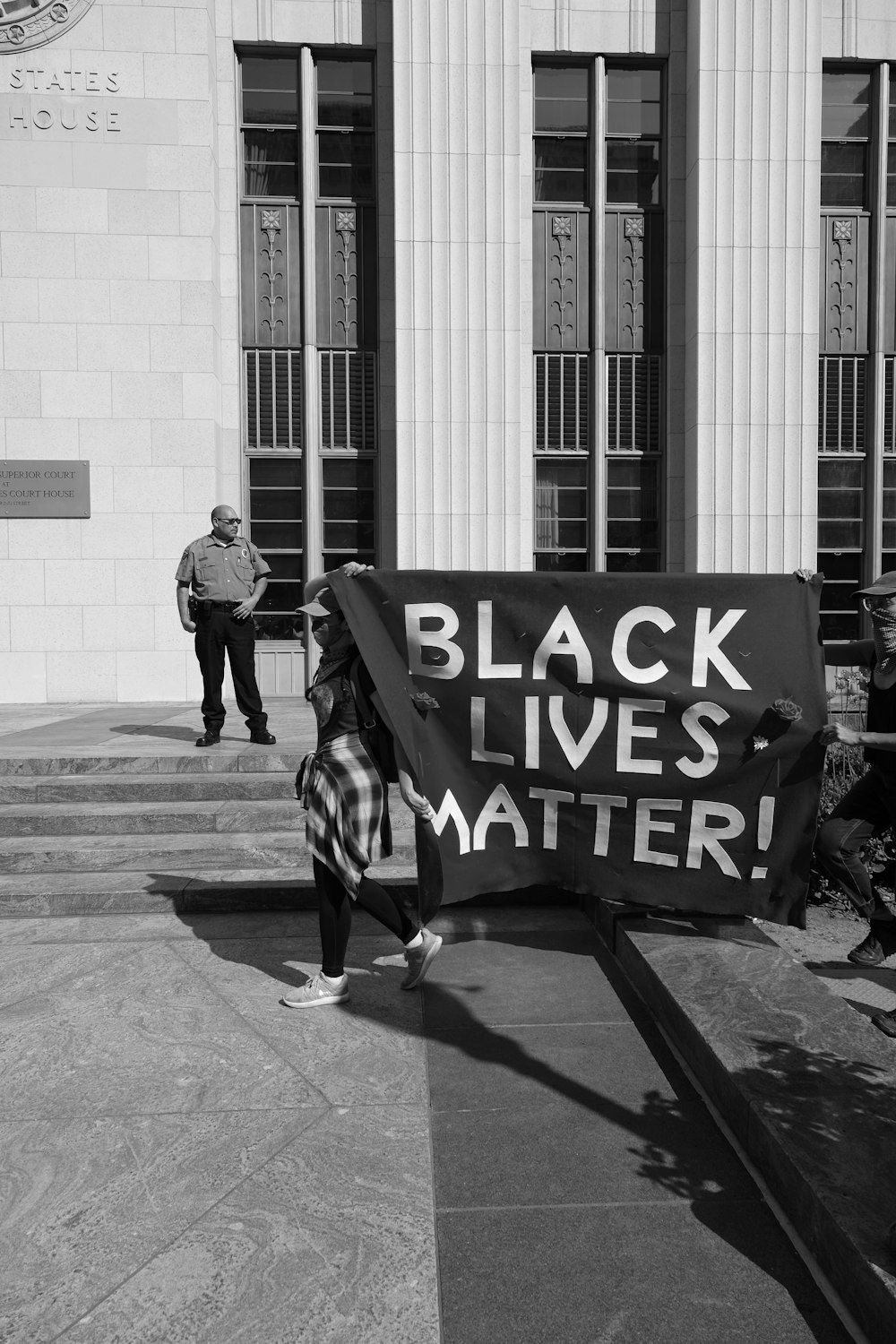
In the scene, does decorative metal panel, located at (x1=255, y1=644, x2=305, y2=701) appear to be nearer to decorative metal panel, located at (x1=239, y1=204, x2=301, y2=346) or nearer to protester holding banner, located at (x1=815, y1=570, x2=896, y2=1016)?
decorative metal panel, located at (x1=239, y1=204, x2=301, y2=346)

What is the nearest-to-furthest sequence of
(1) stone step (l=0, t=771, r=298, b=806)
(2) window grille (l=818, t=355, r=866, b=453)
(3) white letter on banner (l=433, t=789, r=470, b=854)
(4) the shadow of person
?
(4) the shadow of person
(3) white letter on banner (l=433, t=789, r=470, b=854)
(1) stone step (l=0, t=771, r=298, b=806)
(2) window grille (l=818, t=355, r=866, b=453)

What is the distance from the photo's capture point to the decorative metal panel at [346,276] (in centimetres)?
1348

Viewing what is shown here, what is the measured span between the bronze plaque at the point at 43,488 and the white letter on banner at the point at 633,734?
32.0ft

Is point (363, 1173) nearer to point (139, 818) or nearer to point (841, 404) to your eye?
point (139, 818)

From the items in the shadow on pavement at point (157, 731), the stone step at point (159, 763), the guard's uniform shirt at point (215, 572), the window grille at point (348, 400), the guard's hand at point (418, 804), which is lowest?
the shadow on pavement at point (157, 731)

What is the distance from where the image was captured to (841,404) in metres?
14.0

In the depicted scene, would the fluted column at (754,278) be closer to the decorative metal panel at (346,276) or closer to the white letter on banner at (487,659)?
the decorative metal panel at (346,276)

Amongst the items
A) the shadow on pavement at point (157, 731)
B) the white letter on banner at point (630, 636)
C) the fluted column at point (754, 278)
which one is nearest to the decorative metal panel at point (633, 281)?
the fluted column at point (754, 278)

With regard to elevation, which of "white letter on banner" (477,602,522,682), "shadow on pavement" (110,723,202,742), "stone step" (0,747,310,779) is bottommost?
"shadow on pavement" (110,723,202,742)

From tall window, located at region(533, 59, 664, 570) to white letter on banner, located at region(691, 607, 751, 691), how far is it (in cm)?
927

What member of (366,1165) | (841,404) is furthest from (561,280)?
(366,1165)

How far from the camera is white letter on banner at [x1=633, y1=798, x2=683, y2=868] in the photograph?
4.52 meters

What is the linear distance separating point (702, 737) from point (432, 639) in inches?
50.9

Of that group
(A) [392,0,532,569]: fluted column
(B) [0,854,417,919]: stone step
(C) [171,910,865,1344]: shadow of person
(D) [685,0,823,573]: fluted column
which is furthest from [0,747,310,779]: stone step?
(D) [685,0,823,573]: fluted column
